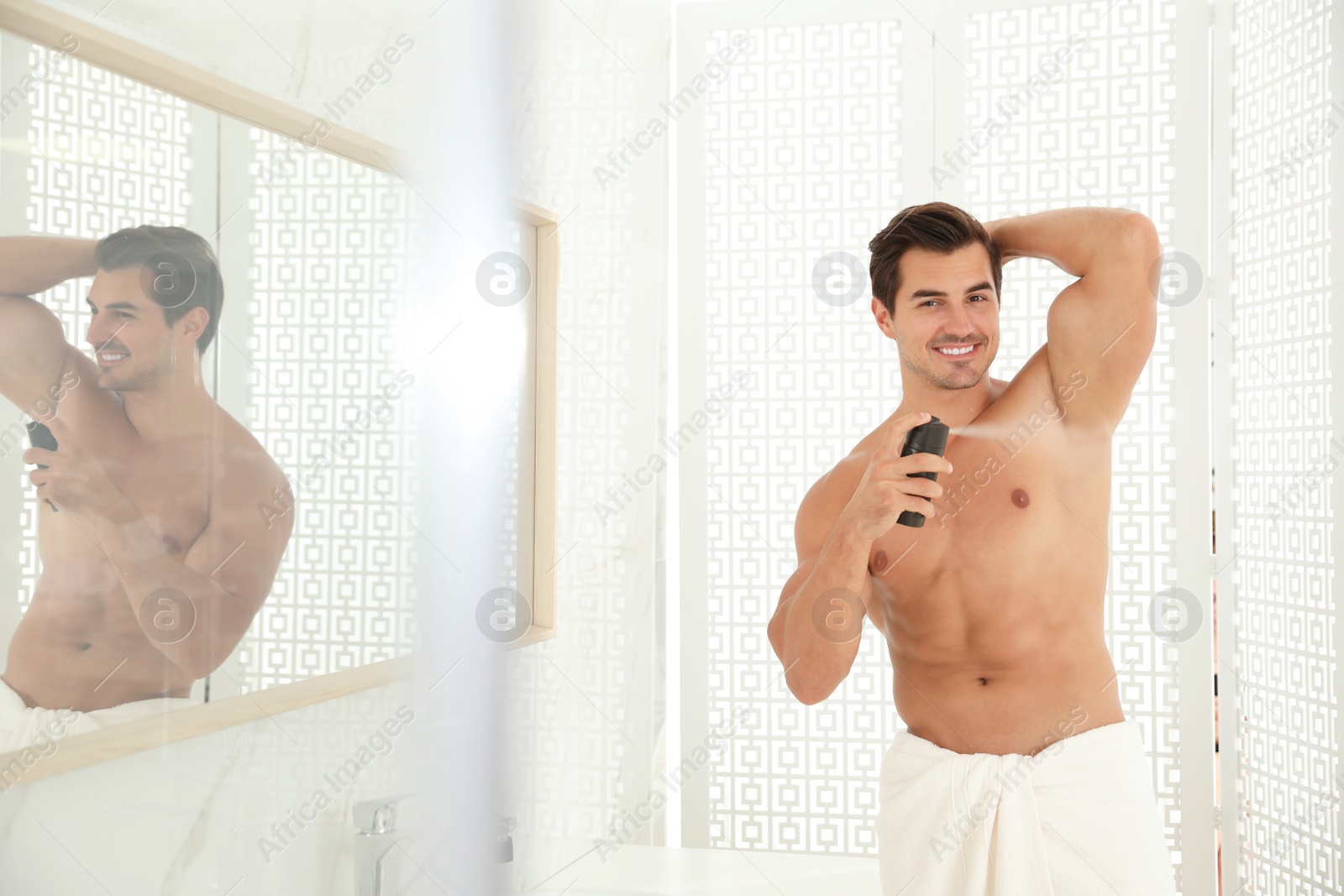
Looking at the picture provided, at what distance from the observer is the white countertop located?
1.30 metres

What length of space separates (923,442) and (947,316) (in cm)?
29

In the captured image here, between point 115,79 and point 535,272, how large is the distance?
0.55 m

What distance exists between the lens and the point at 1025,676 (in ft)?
3.72

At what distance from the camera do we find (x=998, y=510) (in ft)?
3.84

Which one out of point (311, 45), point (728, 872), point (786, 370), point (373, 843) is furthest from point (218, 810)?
point (786, 370)

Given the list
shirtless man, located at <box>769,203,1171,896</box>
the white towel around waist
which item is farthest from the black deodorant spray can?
the white towel around waist

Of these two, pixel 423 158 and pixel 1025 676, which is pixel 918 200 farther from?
pixel 423 158

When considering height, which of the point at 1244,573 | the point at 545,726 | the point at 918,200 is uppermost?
the point at 918,200

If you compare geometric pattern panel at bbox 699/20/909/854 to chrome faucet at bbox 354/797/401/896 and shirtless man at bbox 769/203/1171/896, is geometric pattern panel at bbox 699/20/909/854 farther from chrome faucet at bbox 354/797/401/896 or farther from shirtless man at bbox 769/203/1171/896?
chrome faucet at bbox 354/797/401/896

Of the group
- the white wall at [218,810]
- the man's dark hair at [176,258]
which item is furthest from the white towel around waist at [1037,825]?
the man's dark hair at [176,258]

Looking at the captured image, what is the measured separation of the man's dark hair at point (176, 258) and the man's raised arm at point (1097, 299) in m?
1.01

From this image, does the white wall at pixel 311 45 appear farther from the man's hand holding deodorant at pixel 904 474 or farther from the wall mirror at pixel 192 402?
the man's hand holding deodorant at pixel 904 474

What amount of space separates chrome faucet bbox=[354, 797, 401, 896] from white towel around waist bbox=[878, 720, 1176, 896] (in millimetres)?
712

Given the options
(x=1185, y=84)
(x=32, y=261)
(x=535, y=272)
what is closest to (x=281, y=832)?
(x=32, y=261)
